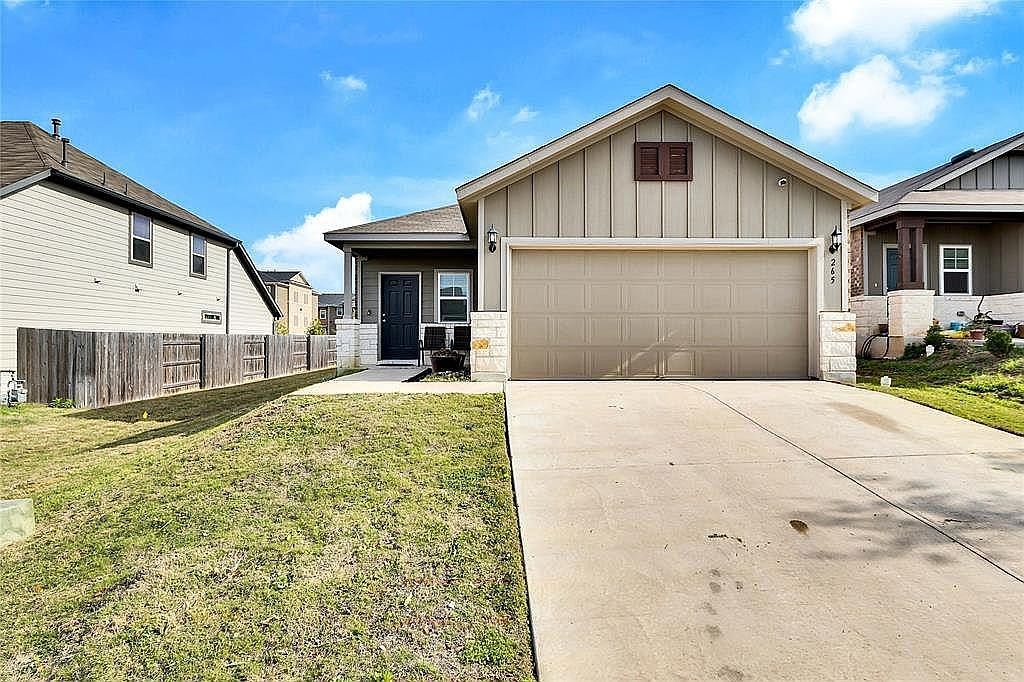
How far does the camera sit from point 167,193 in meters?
18.3

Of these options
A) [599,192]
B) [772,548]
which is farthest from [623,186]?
[772,548]

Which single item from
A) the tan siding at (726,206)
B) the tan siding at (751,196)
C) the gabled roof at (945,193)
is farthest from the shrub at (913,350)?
the tan siding at (726,206)

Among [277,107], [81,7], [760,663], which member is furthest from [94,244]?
[760,663]

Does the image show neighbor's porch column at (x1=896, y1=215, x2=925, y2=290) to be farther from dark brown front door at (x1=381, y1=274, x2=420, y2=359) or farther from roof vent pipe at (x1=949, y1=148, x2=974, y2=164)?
dark brown front door at (x1=381, y1=274, x2=420, y2=359)

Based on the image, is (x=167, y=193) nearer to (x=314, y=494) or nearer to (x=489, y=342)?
(x=489, y=342)

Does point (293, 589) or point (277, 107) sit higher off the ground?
point (277, 107)

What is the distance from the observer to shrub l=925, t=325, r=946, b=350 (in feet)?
38.2

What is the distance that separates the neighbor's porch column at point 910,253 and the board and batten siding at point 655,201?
5.18 m

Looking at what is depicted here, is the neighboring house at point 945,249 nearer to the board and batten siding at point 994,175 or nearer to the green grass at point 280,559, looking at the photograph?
the board and batten siding at point 994,175

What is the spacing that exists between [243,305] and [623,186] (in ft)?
52.6

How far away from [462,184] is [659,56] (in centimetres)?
587

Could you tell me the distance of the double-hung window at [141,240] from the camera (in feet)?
47.4

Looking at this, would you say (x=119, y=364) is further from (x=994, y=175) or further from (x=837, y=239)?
(x=994, y=175)

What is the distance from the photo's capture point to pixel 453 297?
14.6 metres
